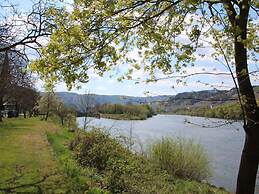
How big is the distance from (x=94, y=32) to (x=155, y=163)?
44.5 ft

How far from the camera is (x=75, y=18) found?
6.54 metres

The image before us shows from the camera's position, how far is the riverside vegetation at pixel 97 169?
11.3 m

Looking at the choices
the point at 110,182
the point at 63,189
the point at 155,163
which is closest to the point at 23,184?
the point at 63,189

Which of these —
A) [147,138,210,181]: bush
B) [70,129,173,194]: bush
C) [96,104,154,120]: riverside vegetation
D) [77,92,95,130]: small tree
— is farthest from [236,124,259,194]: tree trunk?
[77,92,95,130]: small tree

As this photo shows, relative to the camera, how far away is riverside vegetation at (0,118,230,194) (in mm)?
11344

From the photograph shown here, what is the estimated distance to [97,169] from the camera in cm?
1509

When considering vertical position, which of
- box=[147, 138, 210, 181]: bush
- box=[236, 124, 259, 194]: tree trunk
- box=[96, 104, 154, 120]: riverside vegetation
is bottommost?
box=[147, 138, 210, 181]: bush

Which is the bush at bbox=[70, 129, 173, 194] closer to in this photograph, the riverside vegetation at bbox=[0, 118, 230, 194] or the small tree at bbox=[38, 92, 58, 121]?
the riverside vegetation at bbox=[0, 118, 230, 194]

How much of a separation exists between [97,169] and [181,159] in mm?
5586

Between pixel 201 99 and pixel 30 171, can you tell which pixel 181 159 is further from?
pixel 201 99

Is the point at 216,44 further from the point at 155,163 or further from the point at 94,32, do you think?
the point at 155,163

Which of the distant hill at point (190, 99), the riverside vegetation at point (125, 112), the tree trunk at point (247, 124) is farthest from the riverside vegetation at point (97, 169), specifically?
the tree trunk at point (247, 124)

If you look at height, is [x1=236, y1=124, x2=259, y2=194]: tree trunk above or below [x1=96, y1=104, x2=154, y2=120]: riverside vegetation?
below

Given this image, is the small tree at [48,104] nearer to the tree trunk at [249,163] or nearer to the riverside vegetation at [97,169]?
the riverside vegetation at [97,169]
